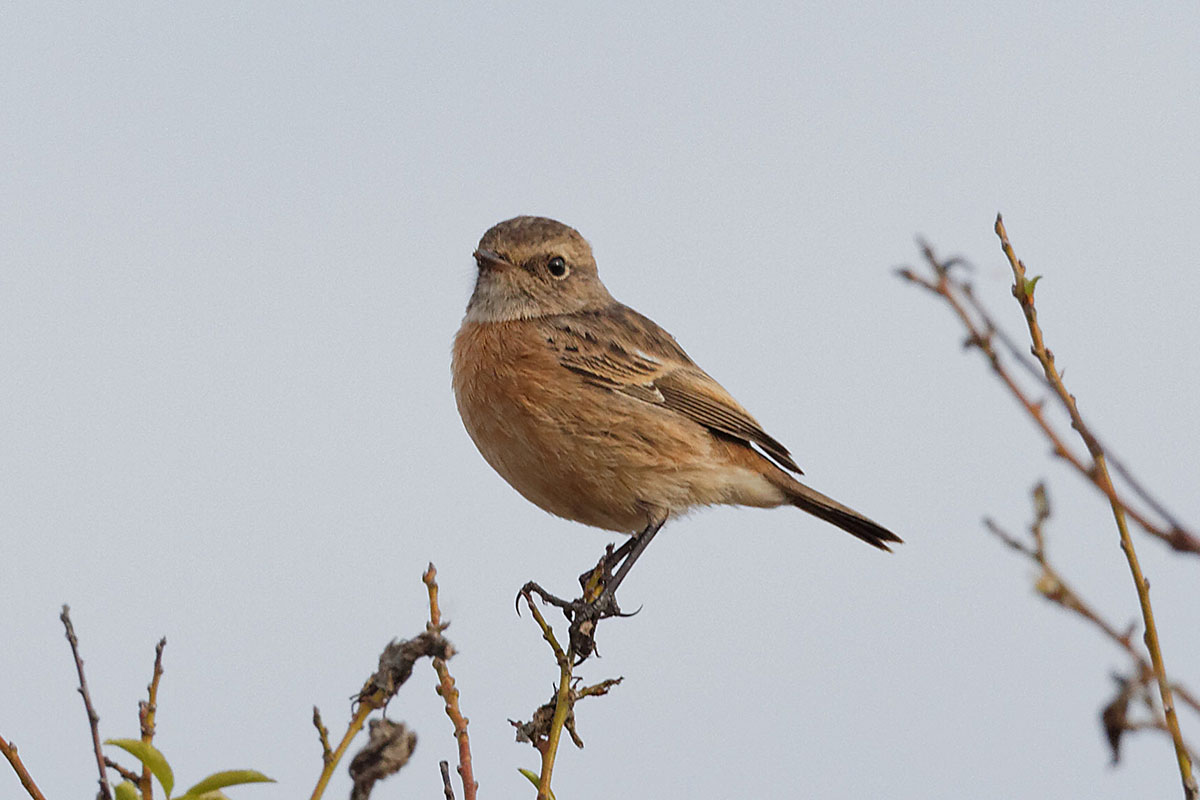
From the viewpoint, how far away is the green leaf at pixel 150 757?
284cm

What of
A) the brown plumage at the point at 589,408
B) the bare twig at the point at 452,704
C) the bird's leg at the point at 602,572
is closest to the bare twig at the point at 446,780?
the bare twig at the point at 452,704

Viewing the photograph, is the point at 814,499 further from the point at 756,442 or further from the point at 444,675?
the point at 444,675

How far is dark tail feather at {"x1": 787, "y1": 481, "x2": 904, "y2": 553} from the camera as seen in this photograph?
332 inches

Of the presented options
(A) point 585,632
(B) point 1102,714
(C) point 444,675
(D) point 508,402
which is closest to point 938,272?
(B) point 1102,714

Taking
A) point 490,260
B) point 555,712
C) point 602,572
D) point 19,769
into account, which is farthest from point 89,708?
point 490,260

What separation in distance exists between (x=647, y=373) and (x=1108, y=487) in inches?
250

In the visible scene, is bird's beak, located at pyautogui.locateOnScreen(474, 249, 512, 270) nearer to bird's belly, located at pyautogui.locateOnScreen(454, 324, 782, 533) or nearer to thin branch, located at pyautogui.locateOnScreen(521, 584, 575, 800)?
bird's belly, located at pyautogui.locateOnScreen(454, 324, 782, 533)

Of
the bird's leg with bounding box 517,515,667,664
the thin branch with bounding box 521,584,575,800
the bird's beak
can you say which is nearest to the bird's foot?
the bird's leg with bounding box 517,515,667,664

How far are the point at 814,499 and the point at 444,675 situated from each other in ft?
15.6

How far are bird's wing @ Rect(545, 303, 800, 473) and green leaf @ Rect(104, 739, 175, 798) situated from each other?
5.26 m

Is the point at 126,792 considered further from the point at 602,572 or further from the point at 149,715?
the point at 602,572

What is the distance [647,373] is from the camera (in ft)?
27.4

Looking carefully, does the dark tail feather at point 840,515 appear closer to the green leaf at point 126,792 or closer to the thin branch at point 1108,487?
the thin branch at point 1108,487

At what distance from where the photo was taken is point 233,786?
288 cm
